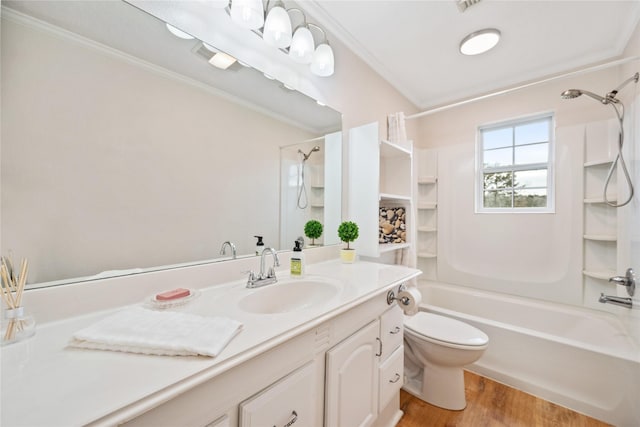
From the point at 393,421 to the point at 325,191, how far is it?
1.46 m

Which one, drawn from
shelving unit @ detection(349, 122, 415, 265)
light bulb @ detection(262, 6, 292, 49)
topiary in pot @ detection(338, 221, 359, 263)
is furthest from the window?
light bulb @ detection(262, 6, 292, 49)

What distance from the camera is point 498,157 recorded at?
2467 mm

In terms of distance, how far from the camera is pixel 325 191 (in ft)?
5.46

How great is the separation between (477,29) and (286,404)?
241 cm

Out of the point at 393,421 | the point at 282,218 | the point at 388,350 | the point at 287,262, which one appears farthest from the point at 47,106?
the point at 393,421

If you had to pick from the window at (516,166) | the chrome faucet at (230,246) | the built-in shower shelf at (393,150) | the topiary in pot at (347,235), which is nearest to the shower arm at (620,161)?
the window at (516,166)

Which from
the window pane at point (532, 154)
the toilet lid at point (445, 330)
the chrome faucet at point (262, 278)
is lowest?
the toilet lid at point (445, 330)

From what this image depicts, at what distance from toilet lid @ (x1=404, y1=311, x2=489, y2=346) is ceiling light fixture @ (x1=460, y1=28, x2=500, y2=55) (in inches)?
80.7

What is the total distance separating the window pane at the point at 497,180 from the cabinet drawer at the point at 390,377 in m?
2.00

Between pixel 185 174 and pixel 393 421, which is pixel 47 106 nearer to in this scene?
pixel 185 174

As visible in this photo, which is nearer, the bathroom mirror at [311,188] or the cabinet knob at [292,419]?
the cabinet knob at [292,419]

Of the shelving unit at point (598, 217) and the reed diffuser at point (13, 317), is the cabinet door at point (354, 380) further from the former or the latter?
the shelving unit at point (598, 217)

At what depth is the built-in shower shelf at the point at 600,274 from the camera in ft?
6.00

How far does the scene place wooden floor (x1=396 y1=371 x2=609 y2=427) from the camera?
1456 millimetres
